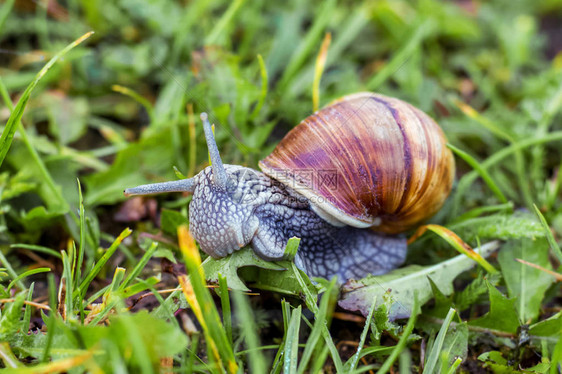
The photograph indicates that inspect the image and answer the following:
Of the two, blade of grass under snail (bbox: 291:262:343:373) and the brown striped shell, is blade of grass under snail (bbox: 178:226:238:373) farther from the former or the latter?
the brown striped shell

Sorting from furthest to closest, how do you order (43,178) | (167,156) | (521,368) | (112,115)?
(112,115), (167,156), (43,178), (521,368)

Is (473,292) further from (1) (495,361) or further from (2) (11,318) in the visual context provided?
(2) (11,318)

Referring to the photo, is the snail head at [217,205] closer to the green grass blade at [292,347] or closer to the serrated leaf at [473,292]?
the green grass blade at [292,347]

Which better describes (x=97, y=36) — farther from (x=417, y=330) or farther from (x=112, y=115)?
(x=417, y=330)

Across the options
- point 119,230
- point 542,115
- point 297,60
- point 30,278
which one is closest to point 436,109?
point 542,115

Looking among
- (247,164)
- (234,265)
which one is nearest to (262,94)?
(247,164)

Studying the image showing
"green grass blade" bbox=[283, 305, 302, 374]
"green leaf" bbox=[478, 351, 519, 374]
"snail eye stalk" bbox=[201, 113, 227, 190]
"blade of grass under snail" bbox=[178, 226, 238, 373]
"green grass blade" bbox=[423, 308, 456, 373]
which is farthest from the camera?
"snail eye stalk" bbox=[201, 113, 227, 190]

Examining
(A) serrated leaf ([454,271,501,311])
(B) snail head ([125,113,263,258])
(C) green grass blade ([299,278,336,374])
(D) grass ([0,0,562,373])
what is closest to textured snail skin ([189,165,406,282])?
(B) snail head ([125,113,263,258])

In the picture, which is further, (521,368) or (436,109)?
(436,109)
